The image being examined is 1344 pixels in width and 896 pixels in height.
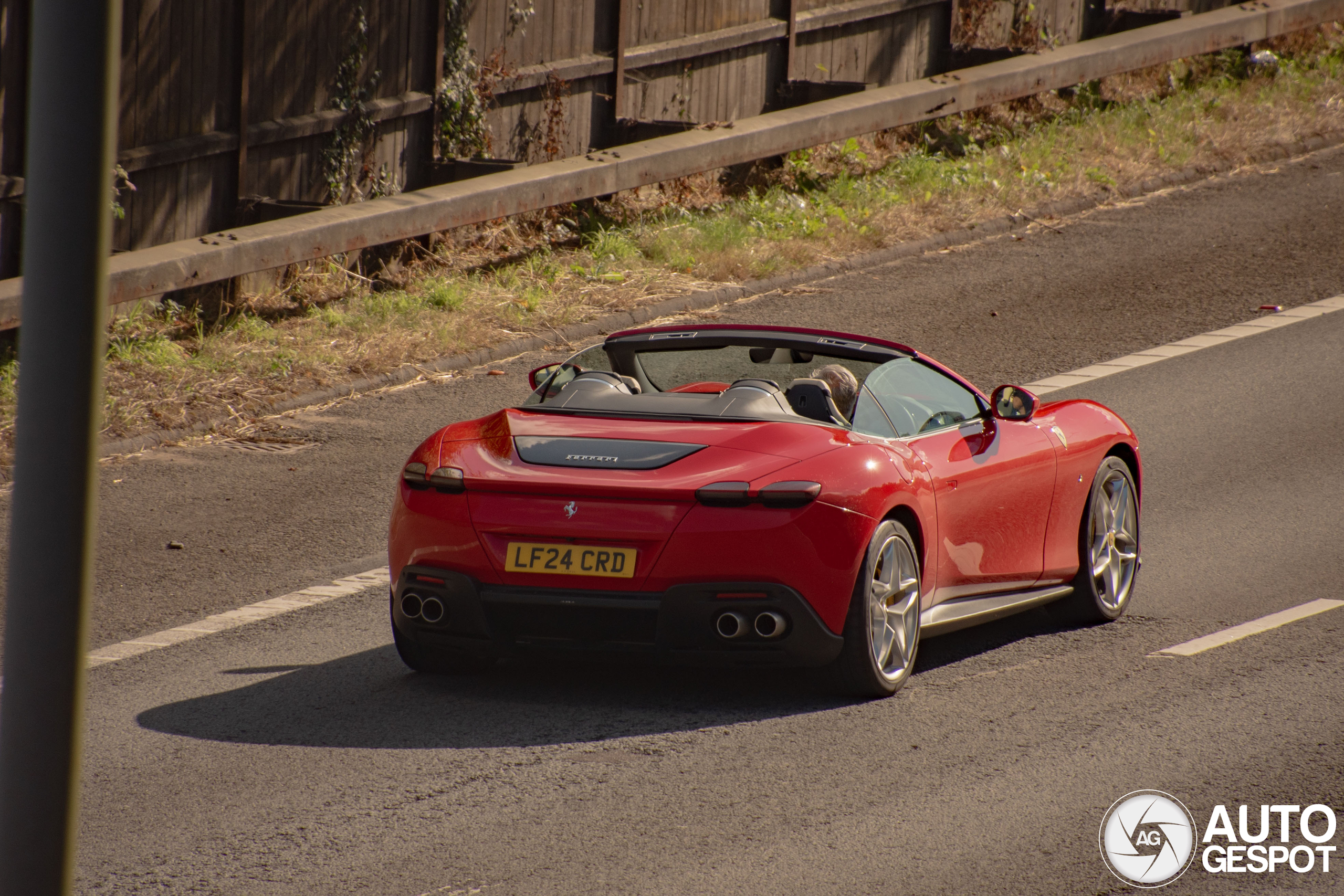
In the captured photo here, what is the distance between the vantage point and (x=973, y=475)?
749 centimetres

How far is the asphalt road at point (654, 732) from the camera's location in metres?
5.39

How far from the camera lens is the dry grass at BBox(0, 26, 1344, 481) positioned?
12.6m

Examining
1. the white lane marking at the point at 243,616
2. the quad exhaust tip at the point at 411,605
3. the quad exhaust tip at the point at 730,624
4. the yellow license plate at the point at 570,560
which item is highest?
the yellow license plate at the point at 570,560

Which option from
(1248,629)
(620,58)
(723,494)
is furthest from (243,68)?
(1248,629)

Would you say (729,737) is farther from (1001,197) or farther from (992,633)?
(1001,197)

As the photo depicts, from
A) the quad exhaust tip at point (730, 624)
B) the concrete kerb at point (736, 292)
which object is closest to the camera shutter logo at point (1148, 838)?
the quad exhaust tip at point (730, 624)

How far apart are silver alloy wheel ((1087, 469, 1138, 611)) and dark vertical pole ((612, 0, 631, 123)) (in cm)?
909

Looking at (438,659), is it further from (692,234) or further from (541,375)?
(692,234)

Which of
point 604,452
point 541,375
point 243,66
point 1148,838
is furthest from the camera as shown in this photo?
point 243,66

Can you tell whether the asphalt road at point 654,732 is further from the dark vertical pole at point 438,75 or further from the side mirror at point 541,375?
the dark vertical pole at point 438,75

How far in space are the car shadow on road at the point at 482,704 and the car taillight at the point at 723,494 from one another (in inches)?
31.8

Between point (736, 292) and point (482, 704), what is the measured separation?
335 inches

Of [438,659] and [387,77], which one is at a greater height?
[387,77]

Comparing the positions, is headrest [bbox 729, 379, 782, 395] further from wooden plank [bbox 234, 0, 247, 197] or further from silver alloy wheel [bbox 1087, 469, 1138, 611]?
wooden plank [bbox 234, 0, 247, 197]
